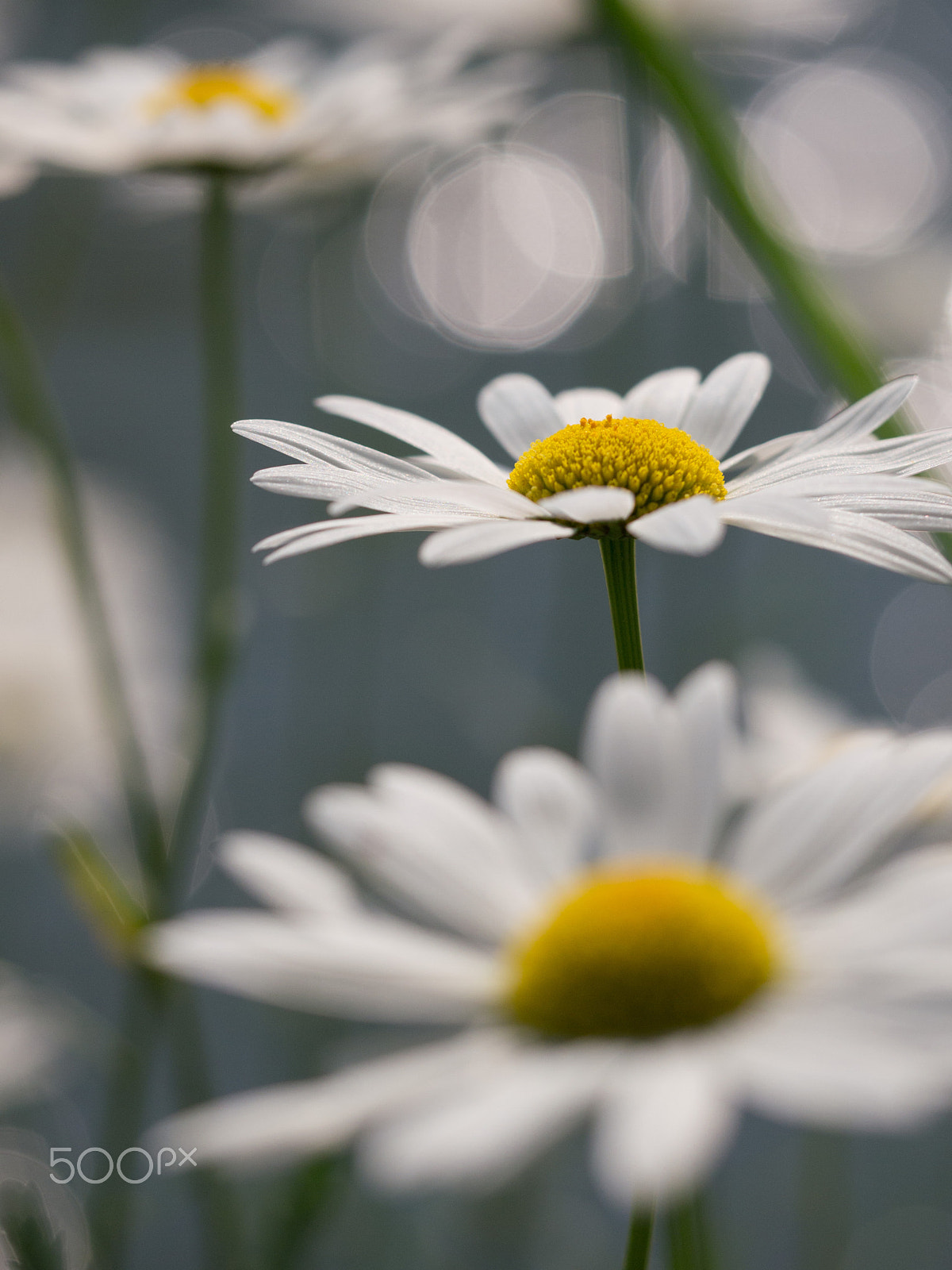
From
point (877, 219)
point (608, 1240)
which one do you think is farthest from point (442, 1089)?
point (877, 219)

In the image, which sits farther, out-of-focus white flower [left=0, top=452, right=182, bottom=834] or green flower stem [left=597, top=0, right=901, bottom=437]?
out-of-focus white flower [left=0, top=452, right=182, bottom=834]

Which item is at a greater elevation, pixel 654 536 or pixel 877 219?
pixel 877 219

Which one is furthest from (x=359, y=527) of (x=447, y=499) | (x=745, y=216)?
(x=745, y=216)

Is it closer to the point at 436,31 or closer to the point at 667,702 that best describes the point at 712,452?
the point at 667,702

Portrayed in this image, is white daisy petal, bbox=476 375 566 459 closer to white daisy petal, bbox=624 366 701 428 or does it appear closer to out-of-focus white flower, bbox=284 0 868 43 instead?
white daisy petal, bbox=624 366 701 428

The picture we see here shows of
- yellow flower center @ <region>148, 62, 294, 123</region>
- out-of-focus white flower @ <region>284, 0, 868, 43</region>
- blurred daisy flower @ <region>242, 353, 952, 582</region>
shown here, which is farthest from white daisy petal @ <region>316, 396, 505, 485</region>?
out-of-focus white flower @ <region>284, 0, 868, 43</region>

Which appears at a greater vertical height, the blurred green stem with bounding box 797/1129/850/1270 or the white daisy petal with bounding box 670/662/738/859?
the white daisy petal with bounding box 670/662/738/859
